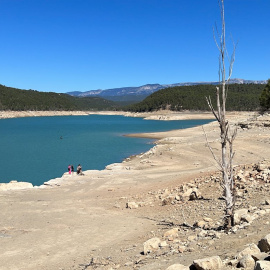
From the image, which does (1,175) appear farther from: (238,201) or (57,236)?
(238,201)

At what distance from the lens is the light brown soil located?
27.1 ft

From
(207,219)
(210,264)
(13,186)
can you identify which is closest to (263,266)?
(210,264)

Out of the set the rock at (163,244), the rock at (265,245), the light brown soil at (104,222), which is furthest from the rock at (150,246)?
the rock at (265,245)

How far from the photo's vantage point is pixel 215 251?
745 cm

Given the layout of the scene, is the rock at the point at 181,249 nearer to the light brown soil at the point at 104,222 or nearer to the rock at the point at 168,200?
the light brown soil at the point at 104,222

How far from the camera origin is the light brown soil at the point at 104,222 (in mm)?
8258

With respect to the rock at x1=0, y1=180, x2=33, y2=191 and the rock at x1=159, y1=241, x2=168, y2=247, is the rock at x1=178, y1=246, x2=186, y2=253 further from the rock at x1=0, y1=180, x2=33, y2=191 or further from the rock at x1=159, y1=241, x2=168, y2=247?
the rock at x1=0, y1=180, x2=33, y2=191

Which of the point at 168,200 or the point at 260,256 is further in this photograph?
the point at 168,200

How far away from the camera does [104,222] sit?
13.1m

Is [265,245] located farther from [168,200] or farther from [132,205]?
[132,205]

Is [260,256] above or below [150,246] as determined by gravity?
above

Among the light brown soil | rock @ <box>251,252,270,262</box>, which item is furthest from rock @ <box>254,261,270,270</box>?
the light brown soil

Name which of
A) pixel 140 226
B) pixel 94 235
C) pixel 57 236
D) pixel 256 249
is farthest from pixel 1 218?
pixel 256 249

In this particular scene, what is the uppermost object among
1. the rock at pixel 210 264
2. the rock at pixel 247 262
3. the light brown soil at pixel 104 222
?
the rock at pixel 247 262
